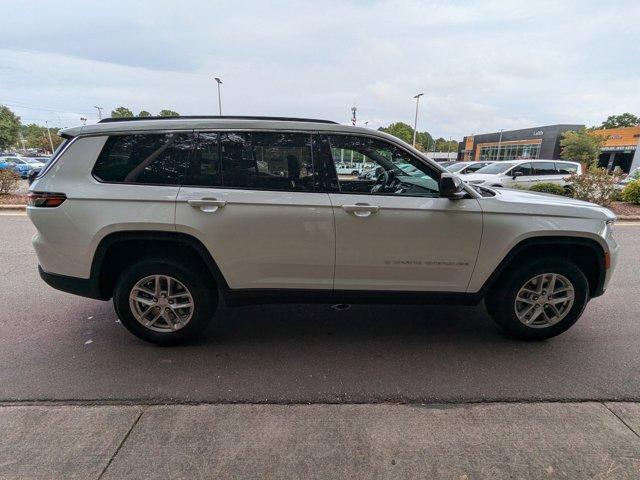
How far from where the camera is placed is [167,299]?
10.2ft

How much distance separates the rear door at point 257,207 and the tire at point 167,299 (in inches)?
10.5

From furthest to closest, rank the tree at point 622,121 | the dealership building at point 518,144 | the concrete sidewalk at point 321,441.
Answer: the tree at point 622,121 → the dealership building at point 518,144 → the concrete sidewalk at point 321,441

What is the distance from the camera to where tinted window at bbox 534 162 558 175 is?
43.9 ft

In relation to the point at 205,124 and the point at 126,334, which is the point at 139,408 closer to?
the point at 126,334

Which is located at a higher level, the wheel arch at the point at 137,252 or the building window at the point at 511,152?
the building window at the point at 511,152

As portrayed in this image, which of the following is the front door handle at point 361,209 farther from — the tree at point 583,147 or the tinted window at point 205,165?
the tree at point 583,147

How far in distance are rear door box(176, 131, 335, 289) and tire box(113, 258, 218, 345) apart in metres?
0.27

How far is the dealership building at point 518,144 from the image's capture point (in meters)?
44.0

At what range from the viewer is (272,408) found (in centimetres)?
247

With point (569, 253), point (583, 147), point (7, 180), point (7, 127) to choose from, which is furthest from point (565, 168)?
point (7, 127)

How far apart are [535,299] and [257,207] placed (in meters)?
2.57

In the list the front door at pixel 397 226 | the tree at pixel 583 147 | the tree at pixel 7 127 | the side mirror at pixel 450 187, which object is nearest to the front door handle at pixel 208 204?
the front door at pixel 397 226

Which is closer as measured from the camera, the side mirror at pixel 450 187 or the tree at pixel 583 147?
the side mirror at pixel 450 187

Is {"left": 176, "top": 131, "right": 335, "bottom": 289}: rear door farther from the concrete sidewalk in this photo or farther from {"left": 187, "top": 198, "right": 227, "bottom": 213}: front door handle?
the concrete sidewalk
